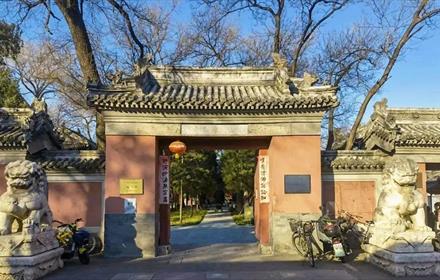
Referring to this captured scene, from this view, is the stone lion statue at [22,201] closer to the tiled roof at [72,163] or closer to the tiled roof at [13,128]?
the tiled roof at [72,163]

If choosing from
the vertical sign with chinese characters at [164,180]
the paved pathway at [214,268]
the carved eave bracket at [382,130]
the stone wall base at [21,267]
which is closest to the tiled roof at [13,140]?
the paved pathway at [214,268]

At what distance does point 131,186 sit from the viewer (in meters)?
10.7

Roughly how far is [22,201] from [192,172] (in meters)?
23.1

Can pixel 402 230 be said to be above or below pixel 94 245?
above

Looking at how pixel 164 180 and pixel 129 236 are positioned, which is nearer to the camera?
pixel 129 236

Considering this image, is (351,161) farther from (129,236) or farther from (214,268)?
(129,236)

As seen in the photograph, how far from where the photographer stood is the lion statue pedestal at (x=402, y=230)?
8.21 meters

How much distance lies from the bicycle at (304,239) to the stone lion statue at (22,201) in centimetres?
537

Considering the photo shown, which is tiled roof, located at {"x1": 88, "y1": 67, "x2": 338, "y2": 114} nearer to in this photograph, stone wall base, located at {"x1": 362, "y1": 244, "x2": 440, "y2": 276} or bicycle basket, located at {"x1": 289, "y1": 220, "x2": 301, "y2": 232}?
bicycle basket, located at {"x1": 289, "y1": 220, "x2": 301, "y2": 232}

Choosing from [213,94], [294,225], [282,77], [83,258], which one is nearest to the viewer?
[83,258]

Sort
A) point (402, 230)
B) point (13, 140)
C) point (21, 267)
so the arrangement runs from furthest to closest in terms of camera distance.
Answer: point (13, 140), point (402, 230), point (21, 267)

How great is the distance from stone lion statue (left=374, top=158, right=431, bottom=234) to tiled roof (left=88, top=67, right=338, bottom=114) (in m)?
2.36

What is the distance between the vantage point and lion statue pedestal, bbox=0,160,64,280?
790 centimetres

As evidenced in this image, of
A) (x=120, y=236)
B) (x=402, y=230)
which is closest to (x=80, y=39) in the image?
(x=120, y=236)
